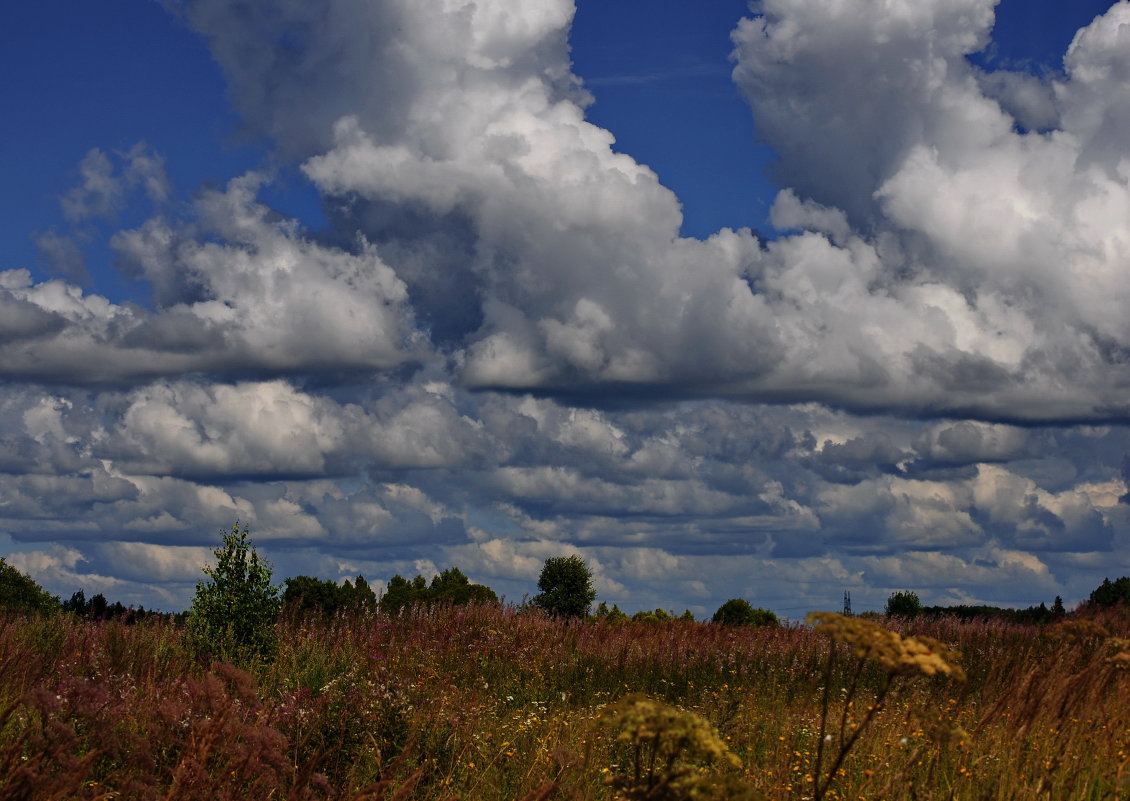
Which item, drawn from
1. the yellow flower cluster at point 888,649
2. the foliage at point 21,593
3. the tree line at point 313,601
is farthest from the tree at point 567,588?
the yellow flower cluster at point 888,649

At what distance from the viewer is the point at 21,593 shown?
19688 millimetres

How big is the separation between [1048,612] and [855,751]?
15.4 metres

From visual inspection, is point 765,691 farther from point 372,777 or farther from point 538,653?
point 372,777

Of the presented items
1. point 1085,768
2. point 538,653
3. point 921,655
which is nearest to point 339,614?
point 538,653

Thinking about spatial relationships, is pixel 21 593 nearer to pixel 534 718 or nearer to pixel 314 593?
pixel 314 593

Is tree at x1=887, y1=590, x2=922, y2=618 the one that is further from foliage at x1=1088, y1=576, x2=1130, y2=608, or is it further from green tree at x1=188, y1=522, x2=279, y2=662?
green tree at x1=188, y1=522, x2=279, y2=662

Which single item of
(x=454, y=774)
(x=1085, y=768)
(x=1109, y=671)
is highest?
(x=1109, y=671)

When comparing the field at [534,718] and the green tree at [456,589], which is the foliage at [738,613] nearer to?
the green tree at [456,589]

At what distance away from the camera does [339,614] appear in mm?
16797

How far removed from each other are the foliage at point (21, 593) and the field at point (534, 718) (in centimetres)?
375

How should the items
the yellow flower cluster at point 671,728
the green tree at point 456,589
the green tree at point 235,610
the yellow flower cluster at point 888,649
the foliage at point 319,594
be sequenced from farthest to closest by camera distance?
the green tree at point 456,589, the foliage at point 319,594, the green tree at point 235,610, the yellow flower cluster at point 888,649, the yellow flower cluster at point 671,728

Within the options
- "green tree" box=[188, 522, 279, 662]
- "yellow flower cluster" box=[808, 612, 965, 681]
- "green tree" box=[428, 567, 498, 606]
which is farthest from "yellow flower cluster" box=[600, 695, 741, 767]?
"green tree" box=[428, 567, 498, 606]

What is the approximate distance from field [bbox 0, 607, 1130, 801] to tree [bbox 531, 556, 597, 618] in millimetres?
8732

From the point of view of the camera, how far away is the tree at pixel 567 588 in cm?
2619
